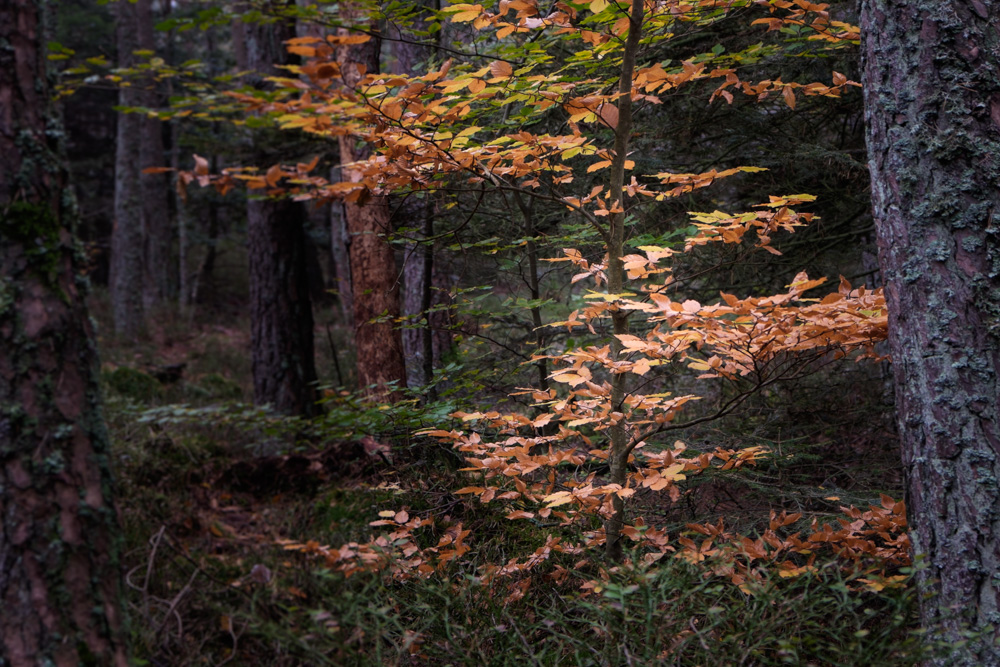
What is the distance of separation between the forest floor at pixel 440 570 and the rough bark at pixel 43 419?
1.72 feet

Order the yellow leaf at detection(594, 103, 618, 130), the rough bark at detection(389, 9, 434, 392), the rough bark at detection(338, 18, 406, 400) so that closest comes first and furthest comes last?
the yellow leaf at detection(594, 103, 618, 130)
the rough bark at detection(338, 18, 406, 400)
the rough bark at detection(389, 9, 434, 392)

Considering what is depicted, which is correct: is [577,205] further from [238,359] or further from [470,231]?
[238,359]

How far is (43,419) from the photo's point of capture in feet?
6.97

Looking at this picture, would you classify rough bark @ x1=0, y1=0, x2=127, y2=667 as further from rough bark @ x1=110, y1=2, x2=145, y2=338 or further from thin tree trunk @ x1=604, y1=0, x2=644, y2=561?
rough bark @ x1=110, y1=2, x2=145, y2=338

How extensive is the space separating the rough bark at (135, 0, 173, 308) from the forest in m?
15.2

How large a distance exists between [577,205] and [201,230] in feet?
76.9

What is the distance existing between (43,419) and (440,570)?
6.23ft

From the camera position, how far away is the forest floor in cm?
245

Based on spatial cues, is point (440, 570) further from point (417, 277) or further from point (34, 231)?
point (417, 277)

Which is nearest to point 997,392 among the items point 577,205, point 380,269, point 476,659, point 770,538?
point 770,538

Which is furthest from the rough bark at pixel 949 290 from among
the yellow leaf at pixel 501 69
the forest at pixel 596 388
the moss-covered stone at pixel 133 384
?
the moss-covered stone at pixel 133 384

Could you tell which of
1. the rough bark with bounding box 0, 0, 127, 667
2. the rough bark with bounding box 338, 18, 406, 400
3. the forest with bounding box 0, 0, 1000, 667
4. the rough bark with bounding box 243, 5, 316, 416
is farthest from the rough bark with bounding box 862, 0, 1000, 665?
the rough bark with bounding box 243, 5, 316, 416

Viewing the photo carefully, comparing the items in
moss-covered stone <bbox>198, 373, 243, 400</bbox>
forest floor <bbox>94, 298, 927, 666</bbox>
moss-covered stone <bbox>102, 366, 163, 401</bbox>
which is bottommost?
moss-covered stone <bbox>198, 373, 243, 400</bbox>

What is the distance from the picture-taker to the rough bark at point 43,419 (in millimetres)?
2049
